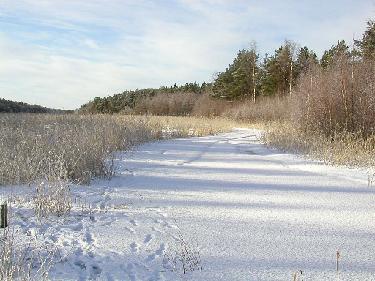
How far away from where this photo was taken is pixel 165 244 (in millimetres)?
3582

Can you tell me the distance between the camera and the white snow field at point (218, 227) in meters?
3.03

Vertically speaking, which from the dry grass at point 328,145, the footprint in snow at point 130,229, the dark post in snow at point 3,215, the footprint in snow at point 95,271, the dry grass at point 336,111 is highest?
the dry grass at point 336,111

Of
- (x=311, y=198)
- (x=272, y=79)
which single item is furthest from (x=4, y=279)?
(x=272, y=79)

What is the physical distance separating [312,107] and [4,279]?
36.6 ft

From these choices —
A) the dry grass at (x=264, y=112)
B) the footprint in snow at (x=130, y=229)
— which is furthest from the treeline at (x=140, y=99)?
the footprint in snow at (x=130, y=229)

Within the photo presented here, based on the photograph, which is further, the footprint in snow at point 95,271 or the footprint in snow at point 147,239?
the footprint in snow at point 147,239

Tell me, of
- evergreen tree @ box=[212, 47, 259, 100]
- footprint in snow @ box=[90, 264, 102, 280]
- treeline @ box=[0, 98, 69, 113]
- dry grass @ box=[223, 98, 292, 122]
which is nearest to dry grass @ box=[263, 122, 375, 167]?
footprint in snow @ box=[90, 264, 102, 280]

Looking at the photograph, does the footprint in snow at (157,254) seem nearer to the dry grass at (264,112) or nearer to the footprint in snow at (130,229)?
the footprint in snow at (130,229)

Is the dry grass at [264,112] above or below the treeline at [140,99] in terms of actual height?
below

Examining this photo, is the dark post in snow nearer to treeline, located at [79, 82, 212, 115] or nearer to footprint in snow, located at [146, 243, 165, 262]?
footprint in snow, located at [146, 243, 165, 262]

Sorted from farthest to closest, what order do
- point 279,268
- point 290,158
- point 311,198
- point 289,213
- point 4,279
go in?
point 290,158, point 311,198, point 289,213, point 279,268, point 4,279

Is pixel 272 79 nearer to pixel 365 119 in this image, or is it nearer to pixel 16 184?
pixel 365 119

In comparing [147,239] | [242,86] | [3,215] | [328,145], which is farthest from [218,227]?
[242,86]

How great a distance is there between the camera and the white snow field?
3.03 metres
